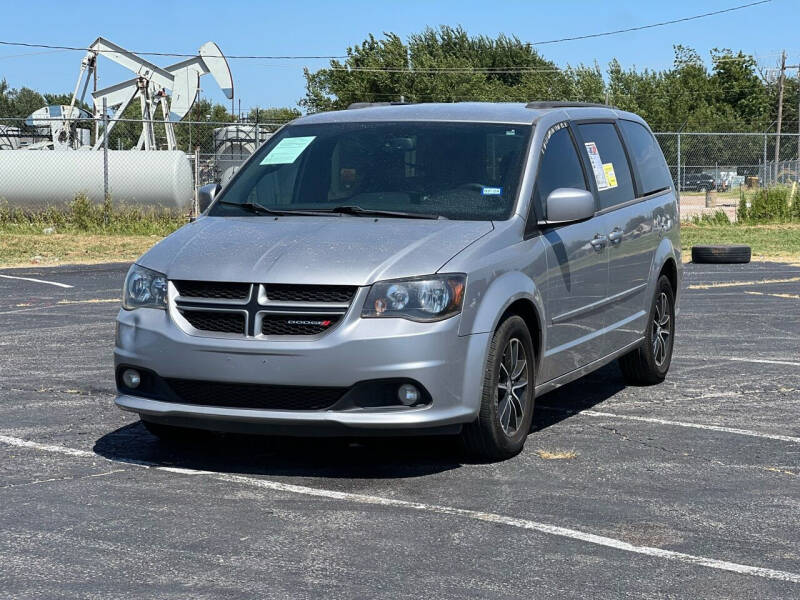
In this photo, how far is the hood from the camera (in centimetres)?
583

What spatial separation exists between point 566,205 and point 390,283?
1374mm

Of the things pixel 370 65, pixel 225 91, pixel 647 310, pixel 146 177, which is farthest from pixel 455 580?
pixel 370 65

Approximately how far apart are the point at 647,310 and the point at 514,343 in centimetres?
244

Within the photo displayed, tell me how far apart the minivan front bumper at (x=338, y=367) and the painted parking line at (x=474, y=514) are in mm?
254

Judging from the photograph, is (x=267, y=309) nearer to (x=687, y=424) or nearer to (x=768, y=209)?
(x=687, y=424)

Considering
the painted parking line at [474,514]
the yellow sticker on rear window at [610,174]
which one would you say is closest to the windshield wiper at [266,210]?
the painted parking line at [474,514]

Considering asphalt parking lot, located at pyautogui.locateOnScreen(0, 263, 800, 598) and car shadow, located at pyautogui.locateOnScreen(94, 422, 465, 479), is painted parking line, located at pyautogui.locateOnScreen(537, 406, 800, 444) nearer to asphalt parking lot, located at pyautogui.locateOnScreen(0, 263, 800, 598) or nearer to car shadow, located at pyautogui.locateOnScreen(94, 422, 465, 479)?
asphalt parking lot, located at pyautogui.locateOnScreen(0, 263, 800, 598)

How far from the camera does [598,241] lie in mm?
7535

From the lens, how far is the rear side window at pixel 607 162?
7828 millimetres

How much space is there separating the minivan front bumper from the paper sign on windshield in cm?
213

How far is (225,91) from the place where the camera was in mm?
39250

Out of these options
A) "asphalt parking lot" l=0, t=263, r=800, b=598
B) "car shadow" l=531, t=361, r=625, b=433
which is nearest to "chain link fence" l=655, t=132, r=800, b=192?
"car shadow" l=531, t=361, r=625, b=433

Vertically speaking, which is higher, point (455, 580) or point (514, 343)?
point (514, 343)

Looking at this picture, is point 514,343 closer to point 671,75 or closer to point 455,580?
point 455,580
